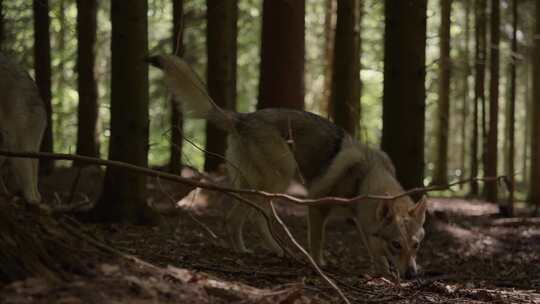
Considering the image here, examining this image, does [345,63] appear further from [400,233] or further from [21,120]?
[21,120]

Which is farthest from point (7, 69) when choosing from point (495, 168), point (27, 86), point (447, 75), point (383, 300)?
point (447, 75)

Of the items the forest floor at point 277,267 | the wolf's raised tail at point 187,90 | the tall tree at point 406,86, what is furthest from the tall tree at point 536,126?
the wolf's raised tail at point 187,90

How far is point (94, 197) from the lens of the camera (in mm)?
11086

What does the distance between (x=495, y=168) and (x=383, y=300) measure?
14541 millimetres

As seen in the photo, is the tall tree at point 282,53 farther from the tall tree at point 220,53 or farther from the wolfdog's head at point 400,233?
→ the wolfdog's head at point 400,233

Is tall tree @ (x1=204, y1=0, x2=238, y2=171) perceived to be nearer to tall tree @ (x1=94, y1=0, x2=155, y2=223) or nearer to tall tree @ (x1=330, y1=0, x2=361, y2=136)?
tall tree @ (x1=330, y1=0, x2=361, y2=136)

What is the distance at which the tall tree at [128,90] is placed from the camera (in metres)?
7.63

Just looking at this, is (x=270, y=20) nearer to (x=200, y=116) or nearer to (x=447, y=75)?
(x=200, y=116)

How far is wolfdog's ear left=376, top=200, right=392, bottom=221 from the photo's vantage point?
7223 mm

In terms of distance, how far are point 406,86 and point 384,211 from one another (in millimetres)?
3243

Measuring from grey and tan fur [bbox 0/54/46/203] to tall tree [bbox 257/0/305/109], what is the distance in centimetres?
744

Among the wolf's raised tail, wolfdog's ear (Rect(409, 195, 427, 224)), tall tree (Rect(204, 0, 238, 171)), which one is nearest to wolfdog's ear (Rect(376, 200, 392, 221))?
wolfdog's ear (Rect(409, 195, 427, 224))

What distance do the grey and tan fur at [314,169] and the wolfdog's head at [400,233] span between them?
1 centimetres

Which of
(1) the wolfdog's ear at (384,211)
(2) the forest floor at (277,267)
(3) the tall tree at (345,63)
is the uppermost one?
(3) the tall tree at (345,63)
